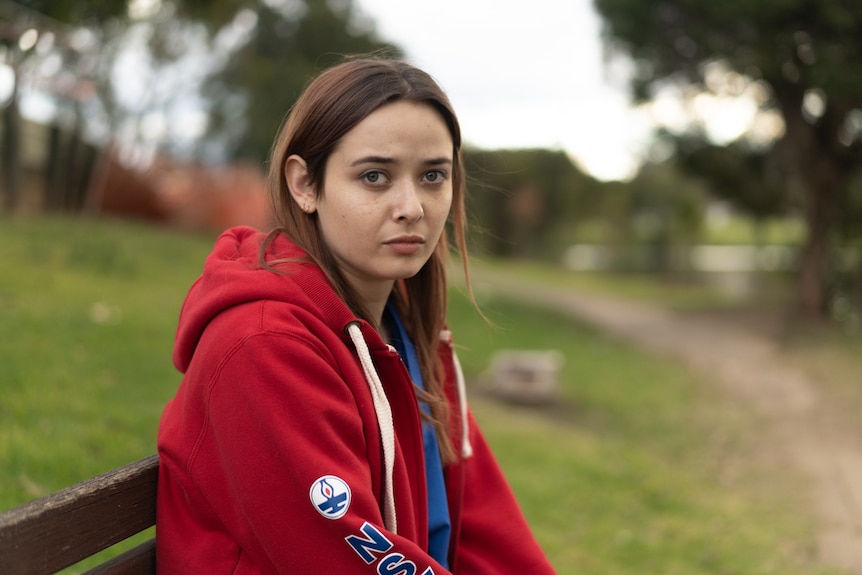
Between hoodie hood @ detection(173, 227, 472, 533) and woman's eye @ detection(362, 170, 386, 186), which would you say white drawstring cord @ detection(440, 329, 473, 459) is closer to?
hoodie hood @ detection(173, 227, 472, 533)

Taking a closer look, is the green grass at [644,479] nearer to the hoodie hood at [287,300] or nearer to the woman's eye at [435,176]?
the woman's eye at [435,176]

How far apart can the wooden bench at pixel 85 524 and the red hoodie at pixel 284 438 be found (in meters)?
0.04

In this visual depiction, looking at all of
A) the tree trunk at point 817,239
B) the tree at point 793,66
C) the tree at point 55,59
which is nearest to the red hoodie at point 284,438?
the tree at point 55,59

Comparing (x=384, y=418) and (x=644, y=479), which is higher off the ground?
(x=384, y=418)

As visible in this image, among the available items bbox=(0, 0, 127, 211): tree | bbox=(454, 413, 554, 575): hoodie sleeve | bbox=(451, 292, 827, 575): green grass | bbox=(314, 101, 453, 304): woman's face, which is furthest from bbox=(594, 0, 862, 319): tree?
bbox=(314, 101, 453, 304): woman's face

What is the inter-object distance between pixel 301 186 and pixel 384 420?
520 mm

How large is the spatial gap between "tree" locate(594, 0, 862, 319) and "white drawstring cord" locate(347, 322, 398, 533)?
11.6m

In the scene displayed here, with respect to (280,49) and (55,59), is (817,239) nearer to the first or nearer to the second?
(55,59)

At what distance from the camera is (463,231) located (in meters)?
2.21

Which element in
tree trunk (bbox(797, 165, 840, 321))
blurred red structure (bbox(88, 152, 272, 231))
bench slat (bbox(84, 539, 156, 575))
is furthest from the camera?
blurred red structure (bbox(88, 152, 272, 231))

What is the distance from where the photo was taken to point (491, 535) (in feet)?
6.97

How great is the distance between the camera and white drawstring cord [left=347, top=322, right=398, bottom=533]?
5.53 ft

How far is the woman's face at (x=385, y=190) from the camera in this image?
5.85ft

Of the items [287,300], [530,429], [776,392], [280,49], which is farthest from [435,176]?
[280,49]
